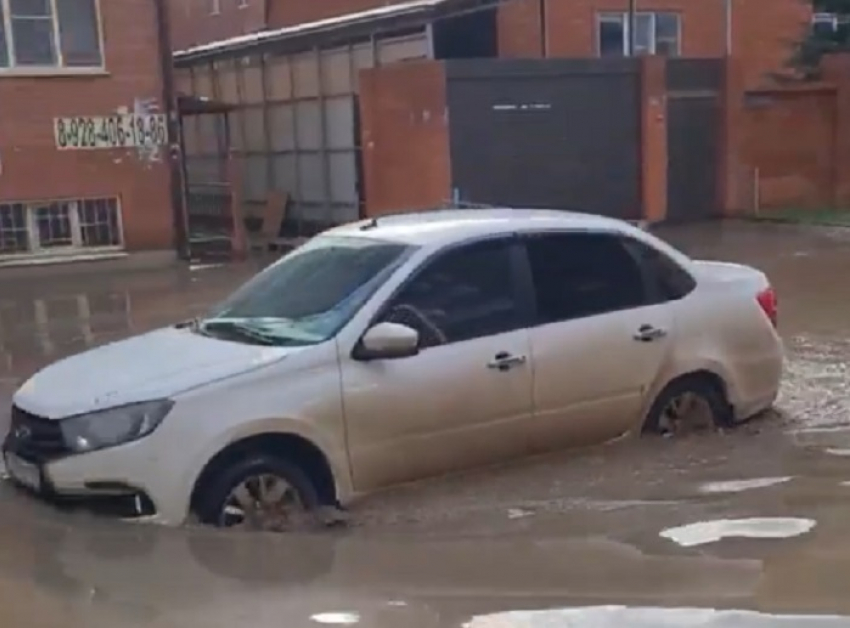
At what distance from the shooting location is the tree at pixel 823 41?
26.1m

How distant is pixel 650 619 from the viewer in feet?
14.5

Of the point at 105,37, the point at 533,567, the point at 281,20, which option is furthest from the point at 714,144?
the point at 533,567

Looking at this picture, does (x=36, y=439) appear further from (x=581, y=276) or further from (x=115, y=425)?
(x=581, y=276)

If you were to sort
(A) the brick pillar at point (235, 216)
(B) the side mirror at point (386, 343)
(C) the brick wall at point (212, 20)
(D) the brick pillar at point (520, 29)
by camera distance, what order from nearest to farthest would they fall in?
(B) the side mirror at point (386, 343) → (A) the brick pillar at point (235, 216) → (D) the brick pillar at point (520, 29) → (C) the brick wall at point (212, 20)

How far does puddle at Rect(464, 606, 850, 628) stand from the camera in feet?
14.3

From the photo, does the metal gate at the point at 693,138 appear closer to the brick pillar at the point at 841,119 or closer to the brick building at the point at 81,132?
the brick pillar at the point at 841,119

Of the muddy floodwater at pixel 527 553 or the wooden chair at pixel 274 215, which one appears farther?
the wooden chair at pixel 274 215

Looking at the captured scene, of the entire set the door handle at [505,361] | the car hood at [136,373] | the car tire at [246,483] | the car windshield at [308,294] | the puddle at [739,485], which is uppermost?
the car windshield at [308,294]

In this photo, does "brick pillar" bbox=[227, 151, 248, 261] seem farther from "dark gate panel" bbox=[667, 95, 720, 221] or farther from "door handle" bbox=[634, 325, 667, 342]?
"door handle" bbox=[634, 325, 667, 342]

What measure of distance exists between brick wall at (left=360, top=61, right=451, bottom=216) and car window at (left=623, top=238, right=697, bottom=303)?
44.9 feet

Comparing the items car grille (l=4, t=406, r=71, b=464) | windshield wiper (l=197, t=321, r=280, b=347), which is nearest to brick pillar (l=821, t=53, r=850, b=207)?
windshield wiper (l=197, t=321, r=280, b=347)

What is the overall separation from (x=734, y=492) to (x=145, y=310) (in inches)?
404

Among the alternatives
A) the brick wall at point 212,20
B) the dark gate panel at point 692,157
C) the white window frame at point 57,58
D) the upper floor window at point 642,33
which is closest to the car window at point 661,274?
the white window frame at point 57,58

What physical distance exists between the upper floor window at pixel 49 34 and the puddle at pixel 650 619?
1827 cm
